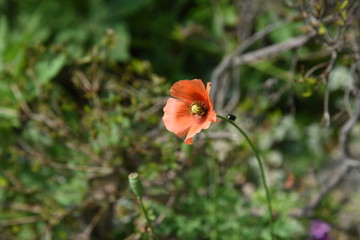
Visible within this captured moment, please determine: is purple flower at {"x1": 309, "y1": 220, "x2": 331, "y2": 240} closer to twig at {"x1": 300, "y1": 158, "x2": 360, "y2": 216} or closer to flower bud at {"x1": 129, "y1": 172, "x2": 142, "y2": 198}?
twig at {"x1": 300, "y1": 158, "x2": 360, "y2": 216}

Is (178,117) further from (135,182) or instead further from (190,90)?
(135,182)

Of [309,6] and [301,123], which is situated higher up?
[301,123]

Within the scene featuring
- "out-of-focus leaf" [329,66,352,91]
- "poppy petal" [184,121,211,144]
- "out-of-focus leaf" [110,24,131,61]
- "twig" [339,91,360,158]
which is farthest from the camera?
"out-of-focus leaf" [110,24,131,61]

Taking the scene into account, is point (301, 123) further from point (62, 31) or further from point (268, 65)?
point (62, 31)

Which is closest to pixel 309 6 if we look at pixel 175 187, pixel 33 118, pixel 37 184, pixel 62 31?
pixel 175 187

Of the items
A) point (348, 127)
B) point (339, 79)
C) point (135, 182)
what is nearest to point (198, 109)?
point (135, 182)

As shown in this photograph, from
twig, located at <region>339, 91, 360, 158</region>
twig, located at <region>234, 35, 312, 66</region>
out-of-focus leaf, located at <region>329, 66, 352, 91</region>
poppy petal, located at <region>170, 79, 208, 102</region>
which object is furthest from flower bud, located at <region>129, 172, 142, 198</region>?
out-of-focus leaf, located at <region>329, 66, 352, 91</region>
